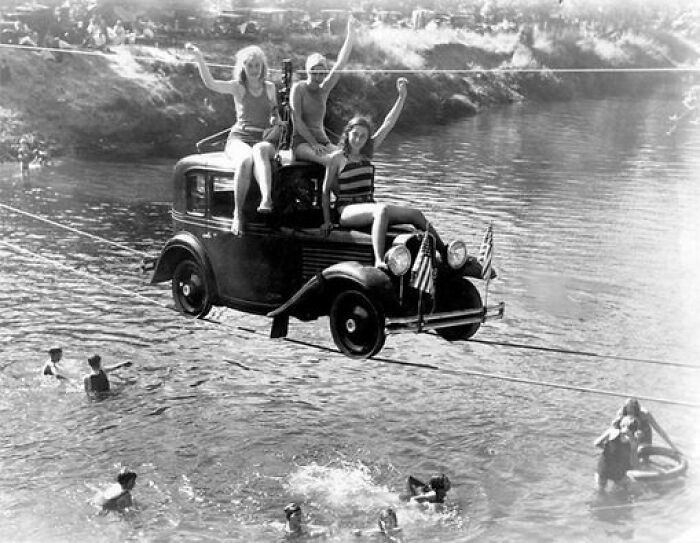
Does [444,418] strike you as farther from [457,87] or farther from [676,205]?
[457,87]

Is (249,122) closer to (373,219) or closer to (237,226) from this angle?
(237,226)

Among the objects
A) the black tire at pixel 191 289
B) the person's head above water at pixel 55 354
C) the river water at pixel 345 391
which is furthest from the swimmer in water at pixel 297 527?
the person's head above water at pixel 55 354

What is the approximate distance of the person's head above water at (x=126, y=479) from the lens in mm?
25266

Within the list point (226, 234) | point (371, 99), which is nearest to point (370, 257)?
point (226, 234)

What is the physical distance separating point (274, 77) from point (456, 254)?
5129 centimetres

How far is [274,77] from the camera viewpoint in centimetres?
6400

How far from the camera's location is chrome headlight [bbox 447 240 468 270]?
1456 cm

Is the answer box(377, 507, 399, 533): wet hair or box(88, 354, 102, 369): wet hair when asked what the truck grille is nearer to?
box(377, 507, 399, 533): wet hair

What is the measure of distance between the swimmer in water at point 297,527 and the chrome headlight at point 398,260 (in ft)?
41.6

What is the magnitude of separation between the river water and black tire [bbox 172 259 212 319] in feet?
6.46

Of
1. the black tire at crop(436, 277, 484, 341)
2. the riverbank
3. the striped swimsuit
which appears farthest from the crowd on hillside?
the black tire at crop(436, 277, 484, 341)

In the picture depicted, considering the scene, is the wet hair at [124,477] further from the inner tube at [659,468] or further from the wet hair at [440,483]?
the inner tube at [659,468]

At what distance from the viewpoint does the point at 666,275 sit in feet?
151

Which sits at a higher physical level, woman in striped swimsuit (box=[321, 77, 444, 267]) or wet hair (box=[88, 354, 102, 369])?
woman in striped swimsuit (box=[321, 77, 444, 267])
